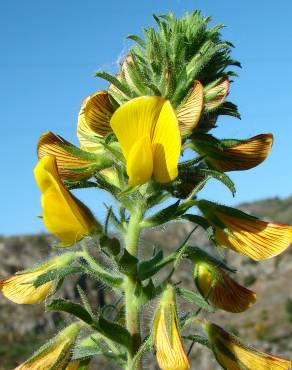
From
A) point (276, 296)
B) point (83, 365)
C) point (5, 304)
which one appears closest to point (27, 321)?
point (5, 304)

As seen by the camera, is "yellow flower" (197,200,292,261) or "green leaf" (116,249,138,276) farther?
"yellow flower" (197,200,292,261)

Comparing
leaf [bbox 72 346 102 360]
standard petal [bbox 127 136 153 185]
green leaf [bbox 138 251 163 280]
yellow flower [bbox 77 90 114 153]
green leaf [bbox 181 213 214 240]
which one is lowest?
leaf [bbox 72 346 102 360]

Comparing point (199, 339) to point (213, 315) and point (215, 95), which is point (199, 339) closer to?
point (215, 95)

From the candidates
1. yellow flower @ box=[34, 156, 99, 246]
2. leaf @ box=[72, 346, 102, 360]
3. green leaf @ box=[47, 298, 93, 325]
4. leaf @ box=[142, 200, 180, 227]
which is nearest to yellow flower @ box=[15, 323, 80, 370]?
leaf @ box=[72, 346, 102, 360]

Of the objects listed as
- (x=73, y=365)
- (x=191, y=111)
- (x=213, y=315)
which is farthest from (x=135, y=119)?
(x=213, y=315)

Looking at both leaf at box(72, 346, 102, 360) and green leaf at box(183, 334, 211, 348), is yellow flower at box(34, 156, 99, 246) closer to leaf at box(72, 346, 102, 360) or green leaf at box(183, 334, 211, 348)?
leaf at box(72, 346, 102, 360)
